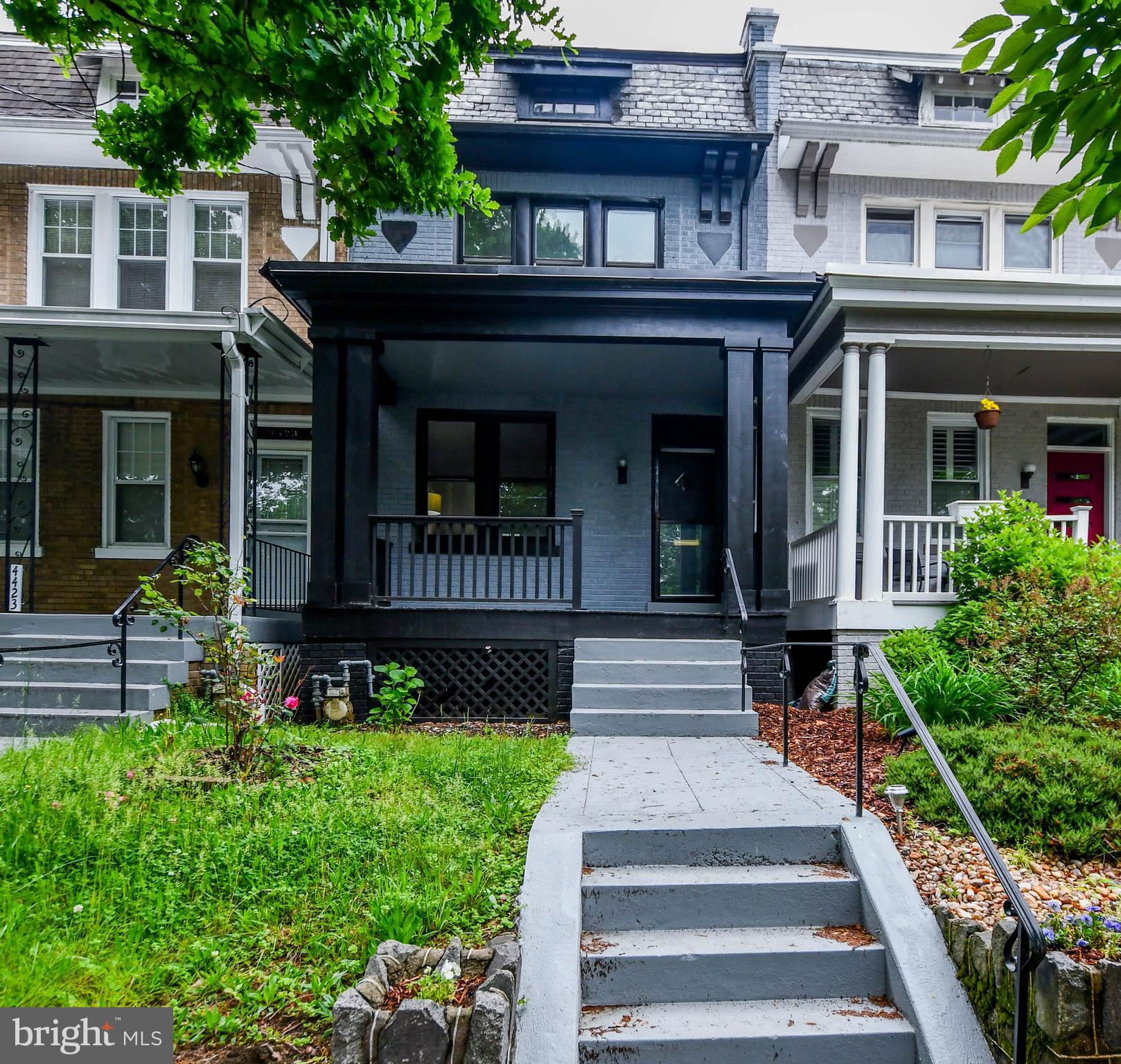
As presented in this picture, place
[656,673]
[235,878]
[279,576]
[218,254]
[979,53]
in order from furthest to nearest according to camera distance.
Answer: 1. [218,254]
2. [279,576]
3. [656,673]
4. [235,878]
5. [979,53]

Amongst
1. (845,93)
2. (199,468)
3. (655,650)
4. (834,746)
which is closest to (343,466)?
(199,468)

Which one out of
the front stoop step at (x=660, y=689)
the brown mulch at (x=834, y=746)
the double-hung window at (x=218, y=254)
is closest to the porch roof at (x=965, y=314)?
the front stoop step at (x=660, y=689)

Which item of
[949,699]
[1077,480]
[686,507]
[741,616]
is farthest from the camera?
[1077,480]

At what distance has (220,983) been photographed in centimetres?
260

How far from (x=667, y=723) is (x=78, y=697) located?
491 cm

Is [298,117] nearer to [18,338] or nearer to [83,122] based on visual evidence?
[18,338]

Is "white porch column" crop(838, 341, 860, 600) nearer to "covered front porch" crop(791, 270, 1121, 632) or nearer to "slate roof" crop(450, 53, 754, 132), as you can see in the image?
"covered front porch" crop(791, 270, 1121, 632)

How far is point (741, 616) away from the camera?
7.04m

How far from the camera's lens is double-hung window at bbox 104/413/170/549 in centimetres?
982

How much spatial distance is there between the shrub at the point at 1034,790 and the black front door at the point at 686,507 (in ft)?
19.1

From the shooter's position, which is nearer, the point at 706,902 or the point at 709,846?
the point at 706,902

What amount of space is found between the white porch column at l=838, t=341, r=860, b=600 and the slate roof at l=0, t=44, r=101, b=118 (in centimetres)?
981

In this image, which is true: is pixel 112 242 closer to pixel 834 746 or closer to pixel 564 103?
pixel 564 103

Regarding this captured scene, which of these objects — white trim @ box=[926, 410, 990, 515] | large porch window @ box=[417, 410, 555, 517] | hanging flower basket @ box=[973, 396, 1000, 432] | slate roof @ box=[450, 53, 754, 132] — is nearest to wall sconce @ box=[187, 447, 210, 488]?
large porch window @ box=[417, 410, 555, 517]
